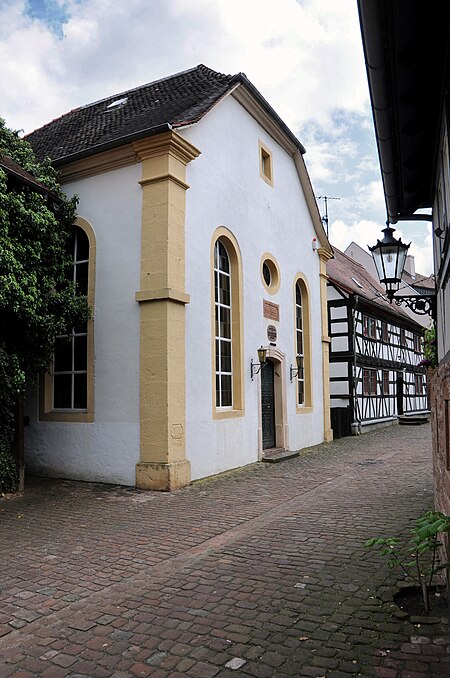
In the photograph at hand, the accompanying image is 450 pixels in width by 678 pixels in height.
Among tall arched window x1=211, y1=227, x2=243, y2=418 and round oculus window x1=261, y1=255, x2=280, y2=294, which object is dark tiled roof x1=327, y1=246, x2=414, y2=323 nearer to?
round oculus window x1=261, y1=255, x2=280, y2=294

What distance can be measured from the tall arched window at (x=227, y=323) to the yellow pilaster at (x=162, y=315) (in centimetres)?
186

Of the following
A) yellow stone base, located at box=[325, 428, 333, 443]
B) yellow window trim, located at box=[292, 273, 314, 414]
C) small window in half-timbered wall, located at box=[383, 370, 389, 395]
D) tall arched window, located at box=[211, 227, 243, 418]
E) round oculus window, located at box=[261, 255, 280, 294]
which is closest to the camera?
tall arched window, located at box=[211, 227, 243, 418]

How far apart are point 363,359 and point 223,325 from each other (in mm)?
10941

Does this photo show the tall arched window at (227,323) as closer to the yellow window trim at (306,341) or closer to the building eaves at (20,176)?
the building eaves at (20,176)

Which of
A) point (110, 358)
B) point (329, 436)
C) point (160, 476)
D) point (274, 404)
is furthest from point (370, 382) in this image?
Answer: point (160, 476)

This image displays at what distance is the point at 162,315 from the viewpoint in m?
9.78

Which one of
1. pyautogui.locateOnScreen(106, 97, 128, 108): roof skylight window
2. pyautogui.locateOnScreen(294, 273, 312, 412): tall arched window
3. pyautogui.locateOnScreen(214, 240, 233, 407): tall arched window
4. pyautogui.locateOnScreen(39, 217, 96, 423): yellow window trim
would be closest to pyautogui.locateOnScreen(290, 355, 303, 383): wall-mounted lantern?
pyautogui.locateOnScreen(294, 273, 312, 412): tall arched window

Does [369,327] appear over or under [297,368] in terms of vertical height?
Result: over

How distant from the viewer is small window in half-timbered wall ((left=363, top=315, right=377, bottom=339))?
891 inches

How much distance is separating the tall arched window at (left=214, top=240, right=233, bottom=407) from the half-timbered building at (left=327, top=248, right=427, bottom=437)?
7459 mm

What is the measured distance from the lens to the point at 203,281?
11.2m

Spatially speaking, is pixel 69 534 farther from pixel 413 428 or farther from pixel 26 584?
pixel 413 428

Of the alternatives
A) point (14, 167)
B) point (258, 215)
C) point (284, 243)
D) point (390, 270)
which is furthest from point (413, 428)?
point (14, 167)

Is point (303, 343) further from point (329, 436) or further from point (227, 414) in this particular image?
point (227, 414)
